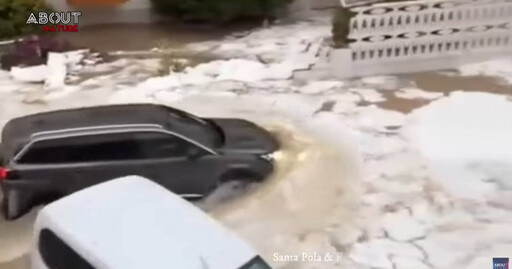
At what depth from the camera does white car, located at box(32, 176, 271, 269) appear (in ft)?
13.7

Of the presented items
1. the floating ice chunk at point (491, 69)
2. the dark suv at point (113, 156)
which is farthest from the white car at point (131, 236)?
the floating ice chunk at point (491, 69)

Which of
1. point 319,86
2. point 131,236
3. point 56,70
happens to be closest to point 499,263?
point 131,236

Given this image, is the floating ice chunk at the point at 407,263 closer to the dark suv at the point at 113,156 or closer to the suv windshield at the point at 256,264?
the suv windshield at the point at 256,264

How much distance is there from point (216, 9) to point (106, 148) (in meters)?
4.26

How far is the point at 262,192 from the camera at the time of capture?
603 cm

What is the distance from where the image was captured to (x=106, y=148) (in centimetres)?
589

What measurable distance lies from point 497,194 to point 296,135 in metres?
1.84

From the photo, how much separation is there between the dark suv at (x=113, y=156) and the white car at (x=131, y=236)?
1020 millimetres

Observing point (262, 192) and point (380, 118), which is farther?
point (380, 118)

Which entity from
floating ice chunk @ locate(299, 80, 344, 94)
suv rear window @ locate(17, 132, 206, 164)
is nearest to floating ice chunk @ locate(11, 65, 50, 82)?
suv rear window @ locate(17, 132, 206, 164)

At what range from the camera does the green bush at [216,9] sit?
9.73 metres

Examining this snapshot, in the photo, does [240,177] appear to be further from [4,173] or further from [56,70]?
[56,70]

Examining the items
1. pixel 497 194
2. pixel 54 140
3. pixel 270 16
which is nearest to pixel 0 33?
pixel 270 16

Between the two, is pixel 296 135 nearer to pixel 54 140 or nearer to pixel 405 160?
pixel 405 160
